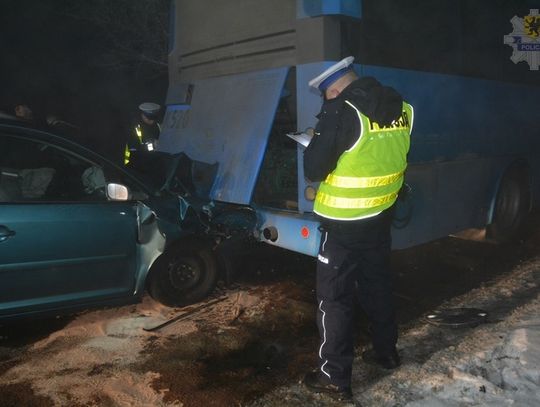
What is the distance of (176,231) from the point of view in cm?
384

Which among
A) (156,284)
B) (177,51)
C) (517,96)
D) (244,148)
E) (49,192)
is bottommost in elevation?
(156,284)

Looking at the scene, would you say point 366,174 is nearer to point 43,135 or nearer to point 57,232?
point 57,232

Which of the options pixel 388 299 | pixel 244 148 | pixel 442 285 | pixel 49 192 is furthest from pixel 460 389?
pixel 49 192

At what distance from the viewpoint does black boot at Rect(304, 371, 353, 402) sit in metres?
2.69

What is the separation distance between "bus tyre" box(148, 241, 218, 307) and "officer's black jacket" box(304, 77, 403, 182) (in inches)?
69.5

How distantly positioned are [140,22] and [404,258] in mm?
7736

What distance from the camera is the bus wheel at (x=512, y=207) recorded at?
19.5 ft

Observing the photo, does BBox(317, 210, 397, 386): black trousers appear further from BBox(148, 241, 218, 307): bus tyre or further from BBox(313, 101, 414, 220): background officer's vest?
BBox(148, 241, 218, 307): bus tyre

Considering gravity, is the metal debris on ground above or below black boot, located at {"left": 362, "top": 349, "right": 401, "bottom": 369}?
above

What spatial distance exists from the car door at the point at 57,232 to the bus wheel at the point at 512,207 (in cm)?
455

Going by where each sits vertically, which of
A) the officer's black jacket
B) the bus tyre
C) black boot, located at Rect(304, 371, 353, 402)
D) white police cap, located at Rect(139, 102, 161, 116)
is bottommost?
black boot, located at Rect(304, 371, 353, 402)

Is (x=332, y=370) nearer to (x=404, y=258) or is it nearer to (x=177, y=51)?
(x=404, y=258)

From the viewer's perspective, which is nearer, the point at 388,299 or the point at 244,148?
the point at 388,299

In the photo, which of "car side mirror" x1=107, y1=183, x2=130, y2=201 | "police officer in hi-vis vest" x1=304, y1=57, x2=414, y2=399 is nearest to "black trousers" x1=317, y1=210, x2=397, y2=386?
"police officer in hi-vis vest" x1=304, y1=57, x2=414, y2=399
